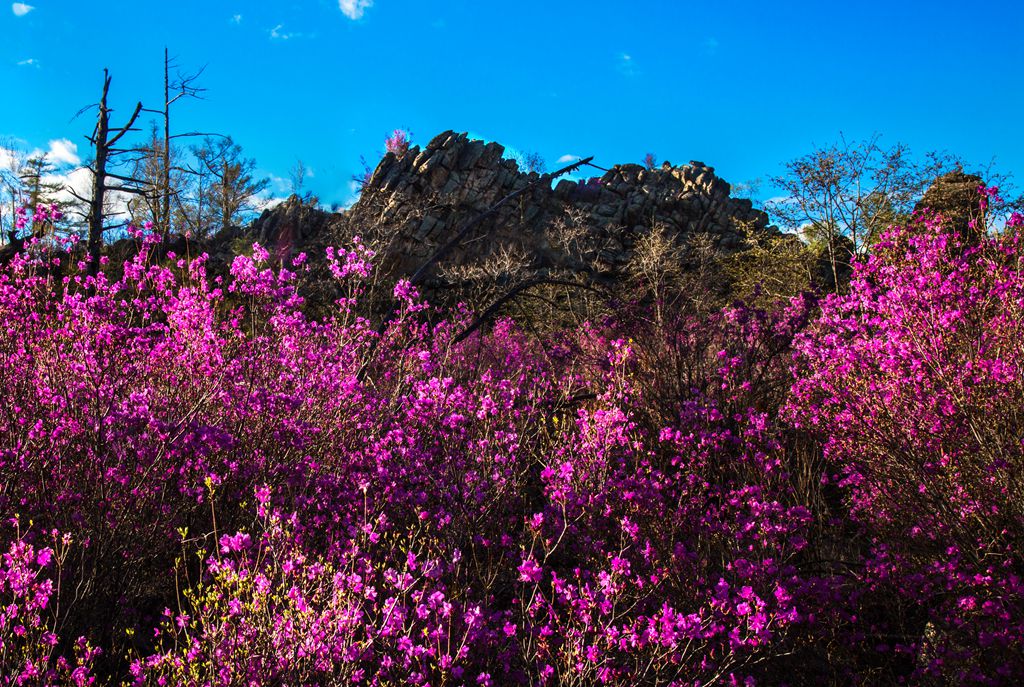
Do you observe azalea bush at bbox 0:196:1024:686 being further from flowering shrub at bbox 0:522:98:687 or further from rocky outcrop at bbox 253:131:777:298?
rocky outcrop at bbox 253:131:777:298

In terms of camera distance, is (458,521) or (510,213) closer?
(458,521)

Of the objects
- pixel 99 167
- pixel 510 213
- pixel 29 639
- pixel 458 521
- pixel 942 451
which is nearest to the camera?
pixel 29 639

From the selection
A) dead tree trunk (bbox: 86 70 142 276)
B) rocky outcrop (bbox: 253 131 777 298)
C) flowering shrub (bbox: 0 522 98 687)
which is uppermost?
rocky outcrop (bbox: 253 131 777 298)

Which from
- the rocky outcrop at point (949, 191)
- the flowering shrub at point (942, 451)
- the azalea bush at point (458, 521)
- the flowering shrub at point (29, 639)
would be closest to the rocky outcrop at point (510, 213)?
the rocky outcrop at point (949, 191)

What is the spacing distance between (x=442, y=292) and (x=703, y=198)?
102ft

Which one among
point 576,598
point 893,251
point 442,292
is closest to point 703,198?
point 442,292

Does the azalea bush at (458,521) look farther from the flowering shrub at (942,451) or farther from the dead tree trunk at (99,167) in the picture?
the dead tree trunk at (99,167)

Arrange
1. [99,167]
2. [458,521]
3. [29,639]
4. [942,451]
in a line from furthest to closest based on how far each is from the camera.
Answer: [99,167] → [942,451] → [458,521] → [29,639]

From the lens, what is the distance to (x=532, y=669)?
2.58 metres

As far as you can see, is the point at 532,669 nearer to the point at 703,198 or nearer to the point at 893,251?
the point at 893,251

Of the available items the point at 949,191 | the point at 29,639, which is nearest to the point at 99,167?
the point at 29,639

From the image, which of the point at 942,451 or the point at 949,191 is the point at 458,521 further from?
the point at 949,191

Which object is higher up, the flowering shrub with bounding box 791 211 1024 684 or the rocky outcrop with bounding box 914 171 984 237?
the rocky outcrop with bounding box 914 171 984 237

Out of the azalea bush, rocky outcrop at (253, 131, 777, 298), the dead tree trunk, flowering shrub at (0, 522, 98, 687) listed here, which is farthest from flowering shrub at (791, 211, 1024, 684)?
rocky outcrop at (253, 131, 777, 298)
